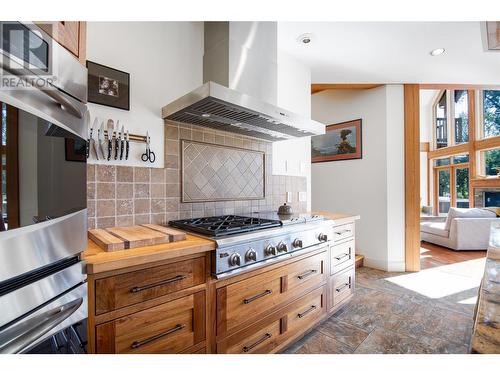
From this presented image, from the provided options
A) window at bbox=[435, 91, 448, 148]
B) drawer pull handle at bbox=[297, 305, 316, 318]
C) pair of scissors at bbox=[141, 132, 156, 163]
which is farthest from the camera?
window at bbox=[435, 91, 448, 148]

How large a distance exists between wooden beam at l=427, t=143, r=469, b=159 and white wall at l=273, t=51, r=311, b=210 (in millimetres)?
6475

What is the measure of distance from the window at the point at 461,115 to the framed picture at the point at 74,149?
8806 millimetres

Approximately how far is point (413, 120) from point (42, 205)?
13.0 ft

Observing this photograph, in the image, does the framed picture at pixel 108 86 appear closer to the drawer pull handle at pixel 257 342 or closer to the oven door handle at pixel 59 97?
the oven door handle at pixel 59 97

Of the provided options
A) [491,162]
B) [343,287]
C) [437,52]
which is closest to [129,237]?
[343,287]

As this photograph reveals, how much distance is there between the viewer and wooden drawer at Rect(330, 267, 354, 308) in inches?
78.6

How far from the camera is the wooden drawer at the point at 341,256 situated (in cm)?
198

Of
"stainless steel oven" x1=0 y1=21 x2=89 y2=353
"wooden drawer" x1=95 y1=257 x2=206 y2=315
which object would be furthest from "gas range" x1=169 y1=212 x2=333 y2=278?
"stainless steel oven" x1=0 y1=21 x2=89 y2=353

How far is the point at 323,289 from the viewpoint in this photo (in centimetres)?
187

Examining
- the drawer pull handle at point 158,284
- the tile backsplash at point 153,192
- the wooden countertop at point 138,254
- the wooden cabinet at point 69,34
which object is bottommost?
the drawer pull handle at point 158,284

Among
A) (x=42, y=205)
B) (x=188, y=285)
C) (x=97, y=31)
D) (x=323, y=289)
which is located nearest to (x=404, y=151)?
(x=323, y=289)

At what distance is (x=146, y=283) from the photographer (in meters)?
0.99

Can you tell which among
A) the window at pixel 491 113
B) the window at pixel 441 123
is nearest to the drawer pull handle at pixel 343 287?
the window at pixel 491 113

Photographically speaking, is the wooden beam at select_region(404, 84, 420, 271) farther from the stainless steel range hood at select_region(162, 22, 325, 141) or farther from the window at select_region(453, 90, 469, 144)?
the window at select_region(453, 90, 469, 144)
